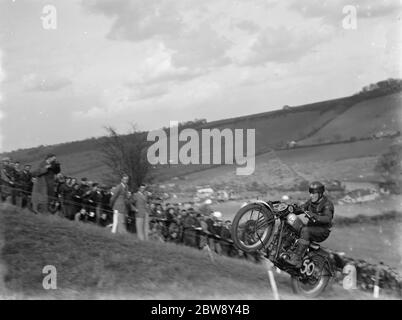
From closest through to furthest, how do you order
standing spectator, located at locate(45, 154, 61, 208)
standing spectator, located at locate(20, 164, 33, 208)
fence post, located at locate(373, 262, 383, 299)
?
1. fence post, located at locate(373, 262, 383, 299)
2. standing spectator, located at locate(45, 154, 61, 208)
3. standing spectator, located at locate(20, 164, 33, 208)

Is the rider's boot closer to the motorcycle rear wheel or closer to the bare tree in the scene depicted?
the motorcycle rear wheel

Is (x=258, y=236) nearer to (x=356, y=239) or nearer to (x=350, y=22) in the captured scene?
(x=356, y=239)

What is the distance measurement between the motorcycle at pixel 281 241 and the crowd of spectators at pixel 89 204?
147 cm

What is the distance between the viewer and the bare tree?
439 inches

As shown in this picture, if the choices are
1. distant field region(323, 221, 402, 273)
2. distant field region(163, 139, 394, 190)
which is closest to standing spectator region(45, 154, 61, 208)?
distant field region(163, 139, 394, 190)

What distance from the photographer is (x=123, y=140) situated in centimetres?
1100

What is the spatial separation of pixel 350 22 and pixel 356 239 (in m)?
4.16

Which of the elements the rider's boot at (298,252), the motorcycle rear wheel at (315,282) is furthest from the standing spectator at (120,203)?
the motorcycle rear wheel at (315,282)

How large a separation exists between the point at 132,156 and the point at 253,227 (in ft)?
10.6

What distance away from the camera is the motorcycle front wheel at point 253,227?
30.2 ft

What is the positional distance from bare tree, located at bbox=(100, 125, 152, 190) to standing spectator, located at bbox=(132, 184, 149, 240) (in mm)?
173

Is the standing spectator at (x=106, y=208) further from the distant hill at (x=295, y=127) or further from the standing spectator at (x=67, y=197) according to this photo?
the standing spectator at (x=67, y=197)

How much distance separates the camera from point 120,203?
37.4ft
